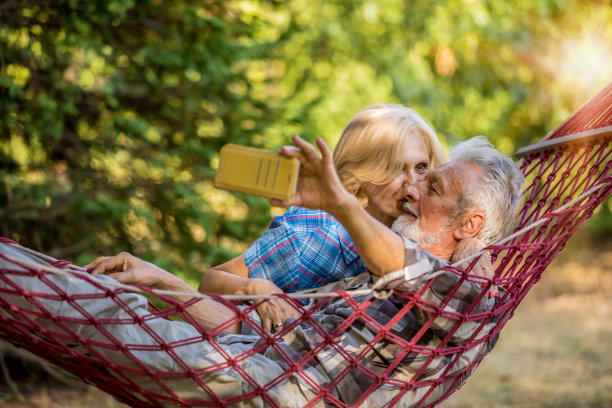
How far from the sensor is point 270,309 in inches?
67.1

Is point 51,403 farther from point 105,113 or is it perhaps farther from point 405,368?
point 405,368

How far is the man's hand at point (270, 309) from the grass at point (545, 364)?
1.77 meters

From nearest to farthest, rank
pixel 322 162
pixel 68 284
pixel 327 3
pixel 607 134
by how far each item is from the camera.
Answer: pixel 322 162
pixel 68 284
pixel 607 134
pixel 327 3

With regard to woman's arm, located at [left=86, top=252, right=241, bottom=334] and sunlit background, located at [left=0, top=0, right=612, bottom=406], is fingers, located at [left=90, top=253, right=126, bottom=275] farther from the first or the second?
sunlit background, located at [left=0, top=0, right=612, bottom=406]

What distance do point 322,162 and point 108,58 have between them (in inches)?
92.6

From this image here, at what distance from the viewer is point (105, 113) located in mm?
3539

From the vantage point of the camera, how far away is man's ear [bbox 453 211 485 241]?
1626 millimetres

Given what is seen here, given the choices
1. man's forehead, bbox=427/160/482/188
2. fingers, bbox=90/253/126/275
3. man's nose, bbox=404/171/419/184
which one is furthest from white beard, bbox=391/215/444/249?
fingers, bbox=90/253/126/275

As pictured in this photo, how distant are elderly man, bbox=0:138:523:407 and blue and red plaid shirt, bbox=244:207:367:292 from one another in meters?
0.19

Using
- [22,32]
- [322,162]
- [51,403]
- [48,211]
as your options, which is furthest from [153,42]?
[322,162]

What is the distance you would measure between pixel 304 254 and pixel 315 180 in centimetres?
66

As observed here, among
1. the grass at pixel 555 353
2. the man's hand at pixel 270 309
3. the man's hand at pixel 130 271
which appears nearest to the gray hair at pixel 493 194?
the man's hand at pixel 270 309

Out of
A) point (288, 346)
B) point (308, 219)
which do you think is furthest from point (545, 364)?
point (288, 346)

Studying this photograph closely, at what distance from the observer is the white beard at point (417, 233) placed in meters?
1.64
